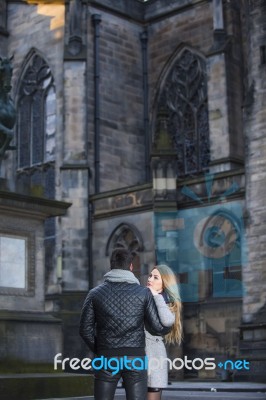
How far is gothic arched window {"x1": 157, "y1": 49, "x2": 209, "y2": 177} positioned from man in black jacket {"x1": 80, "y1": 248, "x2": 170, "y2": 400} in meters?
20.7

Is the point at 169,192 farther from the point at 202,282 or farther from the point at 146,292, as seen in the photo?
the point at 146,292

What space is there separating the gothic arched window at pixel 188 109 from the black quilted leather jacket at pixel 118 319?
20.7 meters

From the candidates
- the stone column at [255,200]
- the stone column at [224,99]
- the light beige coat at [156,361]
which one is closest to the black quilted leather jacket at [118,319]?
the light beige coat at [156,361]

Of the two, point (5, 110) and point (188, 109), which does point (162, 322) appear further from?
point (188, 109)

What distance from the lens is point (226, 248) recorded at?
21.5 metres

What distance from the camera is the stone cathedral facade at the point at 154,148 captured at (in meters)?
20.7

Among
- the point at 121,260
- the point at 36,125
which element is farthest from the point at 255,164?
the point at 121,260

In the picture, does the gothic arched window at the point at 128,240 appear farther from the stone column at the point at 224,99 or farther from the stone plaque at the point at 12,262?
the stone plaque at the point at 12,262

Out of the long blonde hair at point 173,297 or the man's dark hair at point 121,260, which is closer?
the man's dark hair at point 121,260

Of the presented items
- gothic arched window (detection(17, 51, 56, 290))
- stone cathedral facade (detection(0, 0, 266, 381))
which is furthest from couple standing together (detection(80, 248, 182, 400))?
gothic arched window (detection(17, 51, 56, 290))

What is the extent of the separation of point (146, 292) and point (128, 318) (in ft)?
0.77

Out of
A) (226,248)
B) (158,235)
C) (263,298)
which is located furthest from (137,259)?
(263,298)

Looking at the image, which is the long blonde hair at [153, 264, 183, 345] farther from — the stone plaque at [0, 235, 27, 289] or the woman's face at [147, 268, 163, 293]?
the stone plaque at [0, 235, 27, 289]

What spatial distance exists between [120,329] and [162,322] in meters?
0.31
